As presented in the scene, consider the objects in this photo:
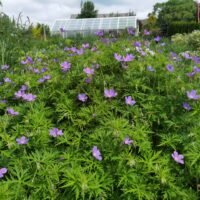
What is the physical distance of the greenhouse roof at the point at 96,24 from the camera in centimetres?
A: 2909

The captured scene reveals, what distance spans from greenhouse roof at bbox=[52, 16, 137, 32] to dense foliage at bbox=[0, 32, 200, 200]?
26.4m

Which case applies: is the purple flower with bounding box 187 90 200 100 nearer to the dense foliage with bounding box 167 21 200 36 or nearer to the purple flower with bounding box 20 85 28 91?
the purple flower with bounding box 20 85 28 91

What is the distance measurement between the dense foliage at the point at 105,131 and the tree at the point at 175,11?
133 feet

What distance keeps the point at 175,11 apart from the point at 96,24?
65.1 ft

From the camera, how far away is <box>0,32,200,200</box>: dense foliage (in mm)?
2018

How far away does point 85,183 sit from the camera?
6.20 feet

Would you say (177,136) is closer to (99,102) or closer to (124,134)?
(124,134)

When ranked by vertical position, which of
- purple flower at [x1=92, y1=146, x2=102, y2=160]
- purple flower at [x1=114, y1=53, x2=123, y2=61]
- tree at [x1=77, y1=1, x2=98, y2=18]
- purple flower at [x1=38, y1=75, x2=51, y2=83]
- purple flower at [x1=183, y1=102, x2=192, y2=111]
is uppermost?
tree at [x1=77, y1=1, x2=98, y2=18]

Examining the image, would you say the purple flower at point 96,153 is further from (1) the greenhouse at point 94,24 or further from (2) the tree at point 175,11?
→ (2) the tree at point 175,11

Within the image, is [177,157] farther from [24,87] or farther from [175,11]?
[175,11]

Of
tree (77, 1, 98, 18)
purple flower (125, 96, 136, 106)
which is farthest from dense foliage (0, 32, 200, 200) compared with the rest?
tree (77, 1, 98, 18)

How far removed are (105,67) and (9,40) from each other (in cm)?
388

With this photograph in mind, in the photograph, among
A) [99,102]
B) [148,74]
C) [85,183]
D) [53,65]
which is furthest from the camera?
[53,65]

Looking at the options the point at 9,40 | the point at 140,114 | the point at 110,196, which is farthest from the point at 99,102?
the point at 9,40
